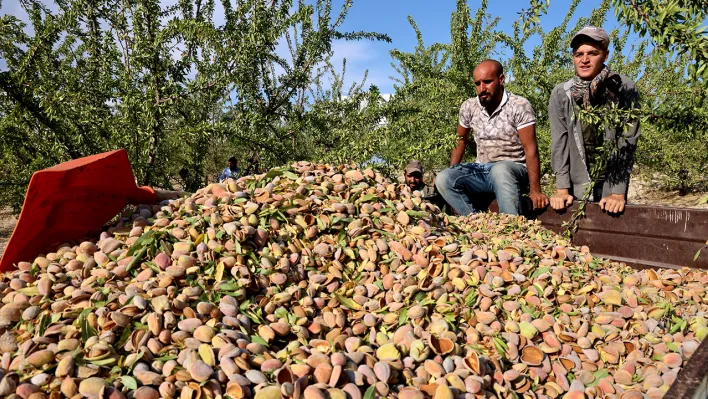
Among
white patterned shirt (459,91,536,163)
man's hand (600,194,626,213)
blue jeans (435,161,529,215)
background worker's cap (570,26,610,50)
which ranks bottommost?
man's hand (600,194,626,213)

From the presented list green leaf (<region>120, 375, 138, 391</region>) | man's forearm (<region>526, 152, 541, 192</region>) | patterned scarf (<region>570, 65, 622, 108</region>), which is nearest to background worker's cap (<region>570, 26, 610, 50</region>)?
patterned scarf (<region>570, 65, 622, 108</region>)

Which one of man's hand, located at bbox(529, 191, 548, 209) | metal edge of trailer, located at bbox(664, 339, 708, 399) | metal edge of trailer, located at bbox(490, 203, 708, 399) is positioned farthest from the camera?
man's hand, located at bbox(529, 191, 548, 209)

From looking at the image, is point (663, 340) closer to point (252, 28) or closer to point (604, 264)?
point (604, 264)

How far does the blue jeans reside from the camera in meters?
3.15

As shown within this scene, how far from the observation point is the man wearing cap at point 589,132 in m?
2.67

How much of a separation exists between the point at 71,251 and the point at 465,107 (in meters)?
2.95

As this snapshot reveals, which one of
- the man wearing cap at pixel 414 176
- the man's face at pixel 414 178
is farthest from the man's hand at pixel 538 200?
the man's face at pixel 414 178

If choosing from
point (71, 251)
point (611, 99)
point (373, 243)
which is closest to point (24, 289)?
point (71, 251)

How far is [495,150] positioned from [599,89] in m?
0.89

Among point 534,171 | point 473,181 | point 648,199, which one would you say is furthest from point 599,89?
point 648,199

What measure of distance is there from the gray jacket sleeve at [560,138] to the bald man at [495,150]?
15 cm

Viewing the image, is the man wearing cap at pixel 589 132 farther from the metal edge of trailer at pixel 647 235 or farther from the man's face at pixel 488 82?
the man's face at pixel 488 82

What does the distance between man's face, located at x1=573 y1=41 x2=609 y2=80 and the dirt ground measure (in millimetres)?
5597

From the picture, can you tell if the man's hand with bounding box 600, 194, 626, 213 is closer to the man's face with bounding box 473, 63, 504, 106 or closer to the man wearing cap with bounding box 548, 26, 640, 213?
the man wearing cap with bounding box 548, 26, 640, 213
